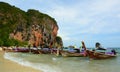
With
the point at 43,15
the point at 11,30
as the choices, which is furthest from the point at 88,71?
the point at 43,15

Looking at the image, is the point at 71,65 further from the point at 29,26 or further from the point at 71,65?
the point at 29,26

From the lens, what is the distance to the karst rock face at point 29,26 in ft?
385

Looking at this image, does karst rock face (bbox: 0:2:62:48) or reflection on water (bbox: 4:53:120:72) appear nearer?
reflection on water (bbox: 4:53:120:72)

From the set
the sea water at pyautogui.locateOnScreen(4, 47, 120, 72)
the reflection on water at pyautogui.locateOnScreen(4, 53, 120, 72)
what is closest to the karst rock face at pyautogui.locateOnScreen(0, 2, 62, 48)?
the sea water at pyautogui.locateOnScreen(4, 47, 120, 72)

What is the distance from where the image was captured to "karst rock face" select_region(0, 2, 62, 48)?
117250mm

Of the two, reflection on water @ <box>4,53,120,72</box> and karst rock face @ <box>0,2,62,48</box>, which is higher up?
karst rock face @ <box>0,2,62,48</box>

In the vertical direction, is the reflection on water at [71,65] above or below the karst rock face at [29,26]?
below

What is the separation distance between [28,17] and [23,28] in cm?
1402

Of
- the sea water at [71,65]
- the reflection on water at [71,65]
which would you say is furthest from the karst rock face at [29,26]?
the reflection on water at [71,65]

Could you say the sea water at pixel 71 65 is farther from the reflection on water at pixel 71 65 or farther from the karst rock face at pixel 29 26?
the karst rock face at pixel 29 26

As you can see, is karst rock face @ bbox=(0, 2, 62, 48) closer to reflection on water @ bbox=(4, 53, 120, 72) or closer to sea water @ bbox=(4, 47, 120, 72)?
sea water @ bbox=(4, 47, 120, 72)

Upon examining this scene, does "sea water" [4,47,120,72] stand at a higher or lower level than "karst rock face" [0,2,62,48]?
lower

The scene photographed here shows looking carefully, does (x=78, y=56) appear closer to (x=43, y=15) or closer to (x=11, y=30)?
(x=11, y=30)

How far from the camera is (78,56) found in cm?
3916
